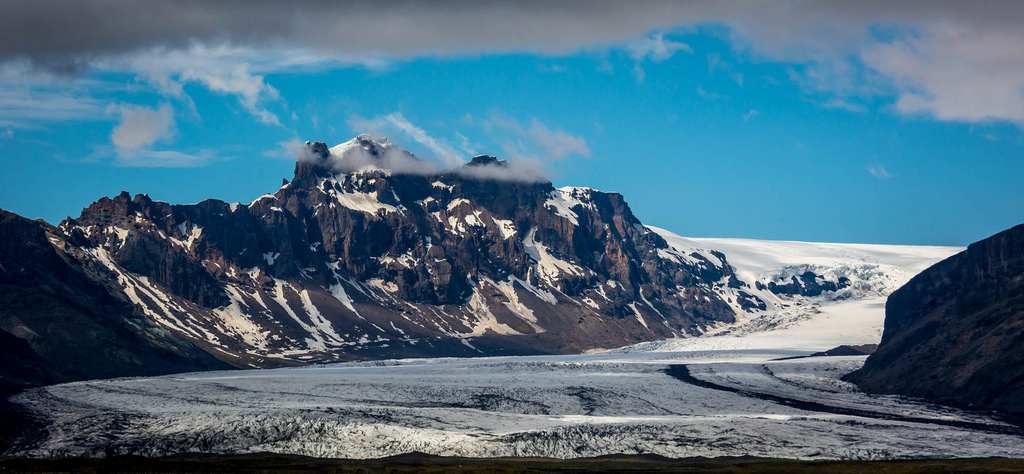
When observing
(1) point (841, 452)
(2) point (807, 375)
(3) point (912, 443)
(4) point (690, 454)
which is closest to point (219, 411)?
(4) point (690, 454)

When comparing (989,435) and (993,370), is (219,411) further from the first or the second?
(993,370)

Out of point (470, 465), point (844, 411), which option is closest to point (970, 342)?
point (844, 411)

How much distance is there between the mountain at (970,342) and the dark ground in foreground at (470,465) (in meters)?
53.2

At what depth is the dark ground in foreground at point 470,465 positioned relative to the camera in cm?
8862

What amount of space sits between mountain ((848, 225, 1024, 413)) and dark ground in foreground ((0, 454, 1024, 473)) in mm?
53246

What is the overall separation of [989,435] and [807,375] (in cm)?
8372

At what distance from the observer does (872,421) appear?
412 feet

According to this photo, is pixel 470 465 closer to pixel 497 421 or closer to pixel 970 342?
pixel 497 421

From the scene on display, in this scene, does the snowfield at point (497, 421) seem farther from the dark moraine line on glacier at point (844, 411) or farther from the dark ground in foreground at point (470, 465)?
the dark ground in foreground at point (470, 465)

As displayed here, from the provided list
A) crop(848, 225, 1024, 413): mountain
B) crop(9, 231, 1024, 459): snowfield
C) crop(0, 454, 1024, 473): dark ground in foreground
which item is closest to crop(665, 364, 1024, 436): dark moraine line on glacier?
crop(9, 231, 1024, 459): snowfield

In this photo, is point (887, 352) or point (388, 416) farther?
point (887, 352)

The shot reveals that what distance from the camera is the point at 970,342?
520ft

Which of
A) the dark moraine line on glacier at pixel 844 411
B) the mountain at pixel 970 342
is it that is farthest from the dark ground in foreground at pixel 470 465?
the mountain at pixel 970 342

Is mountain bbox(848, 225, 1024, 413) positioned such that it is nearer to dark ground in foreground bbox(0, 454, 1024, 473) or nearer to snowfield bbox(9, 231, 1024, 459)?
snowfield bbox(9, 231, 1024, 459)
